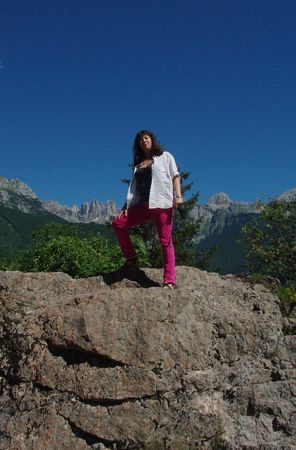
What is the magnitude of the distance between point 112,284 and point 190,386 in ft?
8.85

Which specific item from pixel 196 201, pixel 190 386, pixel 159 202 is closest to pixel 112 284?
pixel 159 202

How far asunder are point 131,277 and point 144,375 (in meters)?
2.51

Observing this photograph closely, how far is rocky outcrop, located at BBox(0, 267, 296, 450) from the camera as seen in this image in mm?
6641

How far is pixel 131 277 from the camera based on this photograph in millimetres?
9062

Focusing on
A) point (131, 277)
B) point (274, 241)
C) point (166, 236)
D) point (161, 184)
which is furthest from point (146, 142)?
point (274, 241)

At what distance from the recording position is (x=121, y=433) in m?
6.58

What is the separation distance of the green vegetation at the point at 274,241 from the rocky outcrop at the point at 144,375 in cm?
2370

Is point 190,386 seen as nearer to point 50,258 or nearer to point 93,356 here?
point 93,356

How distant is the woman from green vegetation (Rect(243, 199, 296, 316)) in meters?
23.2

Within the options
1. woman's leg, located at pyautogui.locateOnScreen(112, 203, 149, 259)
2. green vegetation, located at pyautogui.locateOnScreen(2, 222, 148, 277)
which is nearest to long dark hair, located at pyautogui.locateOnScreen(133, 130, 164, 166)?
woman's leg, located at pyautogui.locateOnScreen(112, 203, 149, 259)

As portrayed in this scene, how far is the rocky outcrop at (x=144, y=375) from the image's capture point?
664 cm

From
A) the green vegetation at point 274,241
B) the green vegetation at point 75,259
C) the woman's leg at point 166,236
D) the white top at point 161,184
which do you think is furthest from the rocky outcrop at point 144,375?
the green vegetation at point 274,241

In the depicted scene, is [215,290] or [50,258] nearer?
[215,290]

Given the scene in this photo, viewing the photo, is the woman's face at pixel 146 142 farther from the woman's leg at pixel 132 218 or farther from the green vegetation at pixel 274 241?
the green vegetation at pixel 274 241
